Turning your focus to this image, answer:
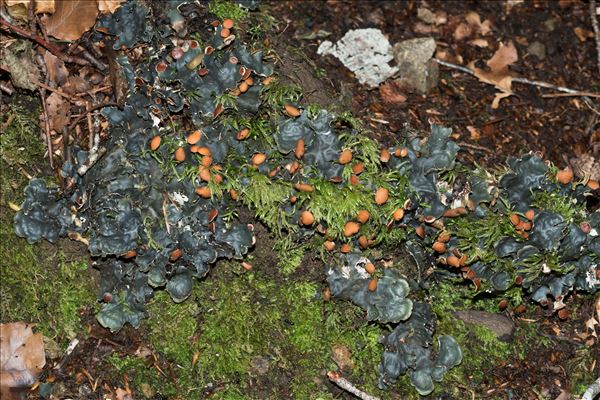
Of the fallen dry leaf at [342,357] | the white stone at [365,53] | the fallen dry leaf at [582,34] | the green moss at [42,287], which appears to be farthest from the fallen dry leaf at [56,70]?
the fallen dry leaf at [582,34]

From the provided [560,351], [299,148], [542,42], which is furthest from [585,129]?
[299,148]

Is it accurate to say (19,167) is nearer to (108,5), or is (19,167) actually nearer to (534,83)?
(108,5)

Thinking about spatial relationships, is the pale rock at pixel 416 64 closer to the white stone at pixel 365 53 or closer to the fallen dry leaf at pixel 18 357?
the white stone at pixel 365 53

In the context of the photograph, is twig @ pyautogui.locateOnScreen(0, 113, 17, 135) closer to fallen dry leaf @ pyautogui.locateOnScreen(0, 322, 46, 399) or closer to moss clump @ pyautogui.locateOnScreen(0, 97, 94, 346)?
moss clump @ pyautogui.locateOnScreen(0, 97, 94, 346)

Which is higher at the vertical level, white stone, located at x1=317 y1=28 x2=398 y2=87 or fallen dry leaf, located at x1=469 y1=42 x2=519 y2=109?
white stone, located at x1=317 y1=28 x2=398 y2=87

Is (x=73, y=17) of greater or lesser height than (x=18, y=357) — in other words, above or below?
above

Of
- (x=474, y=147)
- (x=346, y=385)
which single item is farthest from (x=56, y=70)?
(x=474, y=147)

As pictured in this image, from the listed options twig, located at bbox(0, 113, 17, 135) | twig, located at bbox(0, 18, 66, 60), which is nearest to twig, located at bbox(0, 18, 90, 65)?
twig, located at bbox(0, 18, 66, 60)
